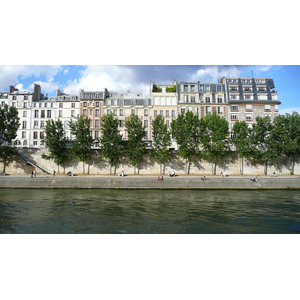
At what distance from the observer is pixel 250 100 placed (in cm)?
5378

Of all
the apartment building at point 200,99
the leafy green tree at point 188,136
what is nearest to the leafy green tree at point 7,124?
the leafy green tree at point 188,136

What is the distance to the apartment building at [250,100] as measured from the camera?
176ft

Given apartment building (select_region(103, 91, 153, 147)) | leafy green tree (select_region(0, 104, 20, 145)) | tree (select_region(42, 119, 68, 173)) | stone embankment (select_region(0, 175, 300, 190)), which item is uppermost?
apartment building (select_region(103, 91, 153, 147))

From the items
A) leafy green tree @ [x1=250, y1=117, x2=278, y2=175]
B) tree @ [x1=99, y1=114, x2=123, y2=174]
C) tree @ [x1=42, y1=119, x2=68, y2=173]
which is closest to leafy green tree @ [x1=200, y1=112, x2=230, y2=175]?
leafy green tree @ [x1=250, y1=117, x2=278, y2=175]

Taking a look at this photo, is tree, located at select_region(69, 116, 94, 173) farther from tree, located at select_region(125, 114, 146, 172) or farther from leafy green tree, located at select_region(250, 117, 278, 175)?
leafy green tree, located at select_region(250, 117, 278, 175)

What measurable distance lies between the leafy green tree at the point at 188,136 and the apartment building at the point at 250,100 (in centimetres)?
1499

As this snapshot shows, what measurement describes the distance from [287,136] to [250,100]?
15722 mm

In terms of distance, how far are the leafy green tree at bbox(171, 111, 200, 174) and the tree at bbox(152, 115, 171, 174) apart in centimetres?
198

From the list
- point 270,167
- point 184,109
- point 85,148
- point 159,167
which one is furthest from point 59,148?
point 270,167

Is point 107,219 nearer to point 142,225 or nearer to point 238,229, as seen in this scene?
point 142,225

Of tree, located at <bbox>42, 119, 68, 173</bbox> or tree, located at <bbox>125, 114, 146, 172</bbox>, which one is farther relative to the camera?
tree, located at <bbox>125, 114, 146, 172</bbox>

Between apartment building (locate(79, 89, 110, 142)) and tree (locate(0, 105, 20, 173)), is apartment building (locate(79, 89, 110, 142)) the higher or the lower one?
the higher one

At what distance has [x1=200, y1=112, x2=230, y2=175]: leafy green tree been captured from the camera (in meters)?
40.8

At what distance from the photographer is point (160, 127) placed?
140 ft
